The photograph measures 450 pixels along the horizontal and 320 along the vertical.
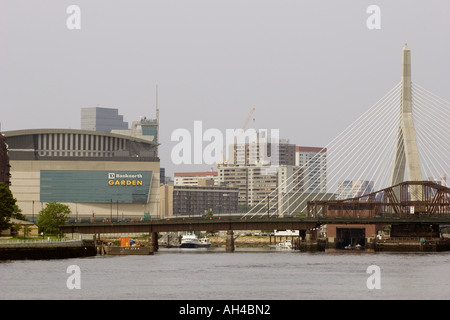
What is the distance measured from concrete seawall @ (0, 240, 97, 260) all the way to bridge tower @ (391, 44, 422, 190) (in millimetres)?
53756

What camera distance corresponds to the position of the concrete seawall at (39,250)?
12450 centimetres

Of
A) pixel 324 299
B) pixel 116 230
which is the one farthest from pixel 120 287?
pixel 116 230

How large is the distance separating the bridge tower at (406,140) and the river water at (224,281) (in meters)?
36.5

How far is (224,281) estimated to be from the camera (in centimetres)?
9644

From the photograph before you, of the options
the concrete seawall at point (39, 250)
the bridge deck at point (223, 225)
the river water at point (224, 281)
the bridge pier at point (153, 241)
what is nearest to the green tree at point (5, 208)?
the concrete seawall at point (39, 250)

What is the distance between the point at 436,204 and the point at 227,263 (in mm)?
65615

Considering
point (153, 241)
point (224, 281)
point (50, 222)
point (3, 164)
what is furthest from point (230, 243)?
point (224, 281)

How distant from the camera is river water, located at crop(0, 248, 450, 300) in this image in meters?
81.4

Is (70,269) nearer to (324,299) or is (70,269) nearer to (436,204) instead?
(324,299)

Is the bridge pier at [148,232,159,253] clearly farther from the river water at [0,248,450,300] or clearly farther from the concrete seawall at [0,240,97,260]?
the river water at [0,248,450,300]

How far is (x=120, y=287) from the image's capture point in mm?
88688

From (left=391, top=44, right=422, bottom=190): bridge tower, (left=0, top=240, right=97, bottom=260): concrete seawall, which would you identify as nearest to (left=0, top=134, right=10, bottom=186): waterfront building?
(left=0, top=240, right=97, bottom=260): concrete seawall

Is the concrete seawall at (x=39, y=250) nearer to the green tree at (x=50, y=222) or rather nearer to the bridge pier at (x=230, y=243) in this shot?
the green tree at (x=50, y=222)

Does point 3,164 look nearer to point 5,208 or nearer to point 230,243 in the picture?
point 5,208
